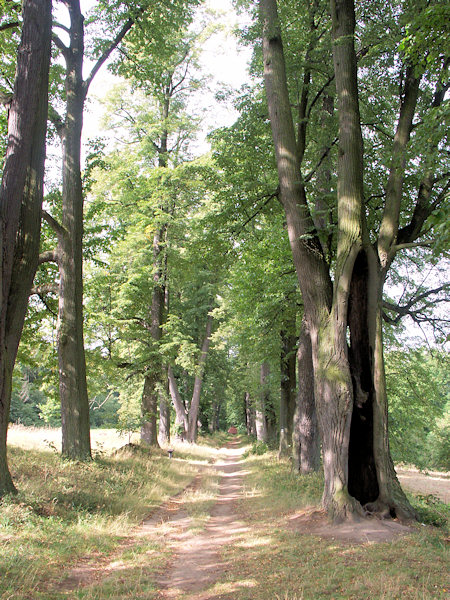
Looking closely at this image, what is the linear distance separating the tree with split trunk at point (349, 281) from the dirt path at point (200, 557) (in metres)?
1.98

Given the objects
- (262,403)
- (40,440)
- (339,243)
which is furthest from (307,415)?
(262,403)

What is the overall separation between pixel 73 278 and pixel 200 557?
6753mm

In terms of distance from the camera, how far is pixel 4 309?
253 inches

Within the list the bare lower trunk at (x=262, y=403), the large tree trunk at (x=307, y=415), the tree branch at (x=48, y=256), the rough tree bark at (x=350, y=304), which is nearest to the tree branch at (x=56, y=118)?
the tree branch at (x=48, y=256)

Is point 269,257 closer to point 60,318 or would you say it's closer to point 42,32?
point 60,318

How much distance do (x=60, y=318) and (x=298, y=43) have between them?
8969 millimetres

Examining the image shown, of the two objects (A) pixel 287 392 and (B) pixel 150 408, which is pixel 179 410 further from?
(A) pixel 287 392

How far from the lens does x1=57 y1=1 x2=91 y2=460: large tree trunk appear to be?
9898 mm

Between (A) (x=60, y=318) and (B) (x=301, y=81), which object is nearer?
(A) (x=60, y=318)

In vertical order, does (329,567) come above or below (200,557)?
above

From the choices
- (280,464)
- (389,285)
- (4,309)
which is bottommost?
(280,464)

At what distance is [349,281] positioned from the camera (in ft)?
24.1

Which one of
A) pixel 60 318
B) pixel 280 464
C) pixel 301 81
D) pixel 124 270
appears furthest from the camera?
pixel 124 270

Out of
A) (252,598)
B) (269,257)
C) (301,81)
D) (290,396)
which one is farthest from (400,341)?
(252,598)
